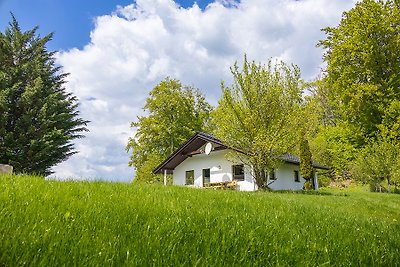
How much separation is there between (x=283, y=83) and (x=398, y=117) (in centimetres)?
1318

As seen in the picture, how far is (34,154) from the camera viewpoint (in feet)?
78.8

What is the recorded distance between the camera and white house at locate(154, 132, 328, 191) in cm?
2692

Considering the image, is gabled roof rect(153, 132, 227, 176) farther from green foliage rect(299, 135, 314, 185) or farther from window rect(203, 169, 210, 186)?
green foliage rect(299, 135, 314, 185)

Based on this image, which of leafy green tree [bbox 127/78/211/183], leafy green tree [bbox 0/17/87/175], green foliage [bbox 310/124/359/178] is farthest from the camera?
leafy green tree [bbox 127/78/211/183]

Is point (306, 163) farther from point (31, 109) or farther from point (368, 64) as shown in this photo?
point (31, 109)

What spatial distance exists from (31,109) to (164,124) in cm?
1912

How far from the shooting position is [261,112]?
19.5 m

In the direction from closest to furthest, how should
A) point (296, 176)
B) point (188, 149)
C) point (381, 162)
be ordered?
point (381, 162) → point (296, 176) → point (188, 149)

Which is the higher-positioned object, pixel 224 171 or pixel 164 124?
pixel 164 124

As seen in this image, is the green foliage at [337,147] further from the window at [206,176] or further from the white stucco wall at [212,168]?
the window at [206,176]

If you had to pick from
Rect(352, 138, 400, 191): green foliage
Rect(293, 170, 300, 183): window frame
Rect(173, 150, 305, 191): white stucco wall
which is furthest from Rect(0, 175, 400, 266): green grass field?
Rect(293, 170, 300, 183): window frame

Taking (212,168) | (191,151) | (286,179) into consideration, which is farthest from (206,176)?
(286,179)

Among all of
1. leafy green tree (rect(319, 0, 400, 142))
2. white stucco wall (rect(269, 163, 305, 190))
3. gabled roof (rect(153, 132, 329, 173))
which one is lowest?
white stucco wall (rect(269, 163, 305, 190))

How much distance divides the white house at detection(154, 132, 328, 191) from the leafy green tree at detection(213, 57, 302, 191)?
5791mm
